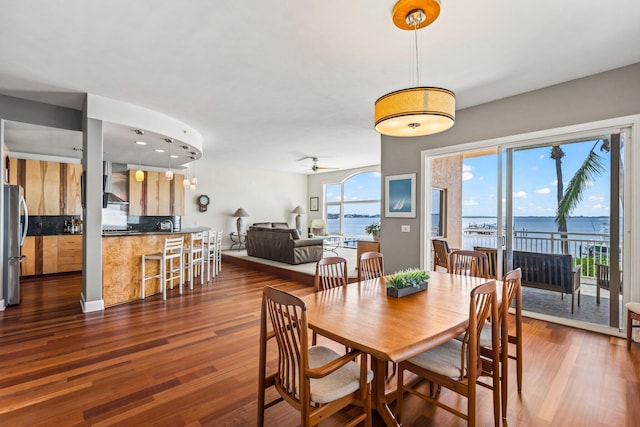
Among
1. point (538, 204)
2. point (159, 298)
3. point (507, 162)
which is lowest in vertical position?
point (159, 298)

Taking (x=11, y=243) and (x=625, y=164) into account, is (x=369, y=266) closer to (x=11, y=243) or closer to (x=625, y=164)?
(x=625, y=164)

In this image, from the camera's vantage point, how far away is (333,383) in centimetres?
149

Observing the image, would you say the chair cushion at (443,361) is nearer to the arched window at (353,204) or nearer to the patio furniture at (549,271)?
the patio furniture at (549,271)

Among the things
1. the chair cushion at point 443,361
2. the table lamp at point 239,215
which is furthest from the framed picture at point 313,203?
the chair cushion at point 443,361

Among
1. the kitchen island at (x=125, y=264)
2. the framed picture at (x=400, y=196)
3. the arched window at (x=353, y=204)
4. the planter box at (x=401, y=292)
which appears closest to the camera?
the planter box at (x=401, y=292)

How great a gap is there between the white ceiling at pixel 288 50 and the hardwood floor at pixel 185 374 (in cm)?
267

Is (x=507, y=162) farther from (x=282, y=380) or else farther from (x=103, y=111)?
(x=103, y=111)

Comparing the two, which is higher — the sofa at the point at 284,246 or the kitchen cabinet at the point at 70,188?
the kitchen cabinet at the point at 70,188

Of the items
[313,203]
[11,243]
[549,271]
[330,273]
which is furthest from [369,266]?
[313,203]

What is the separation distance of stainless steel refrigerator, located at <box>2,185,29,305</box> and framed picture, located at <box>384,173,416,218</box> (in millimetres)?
5137

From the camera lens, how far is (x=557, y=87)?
3328 millimetres

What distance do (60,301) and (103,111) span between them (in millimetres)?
2689

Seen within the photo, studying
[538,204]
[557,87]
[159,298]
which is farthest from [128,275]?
[557,87]

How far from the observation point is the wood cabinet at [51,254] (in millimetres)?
5594
